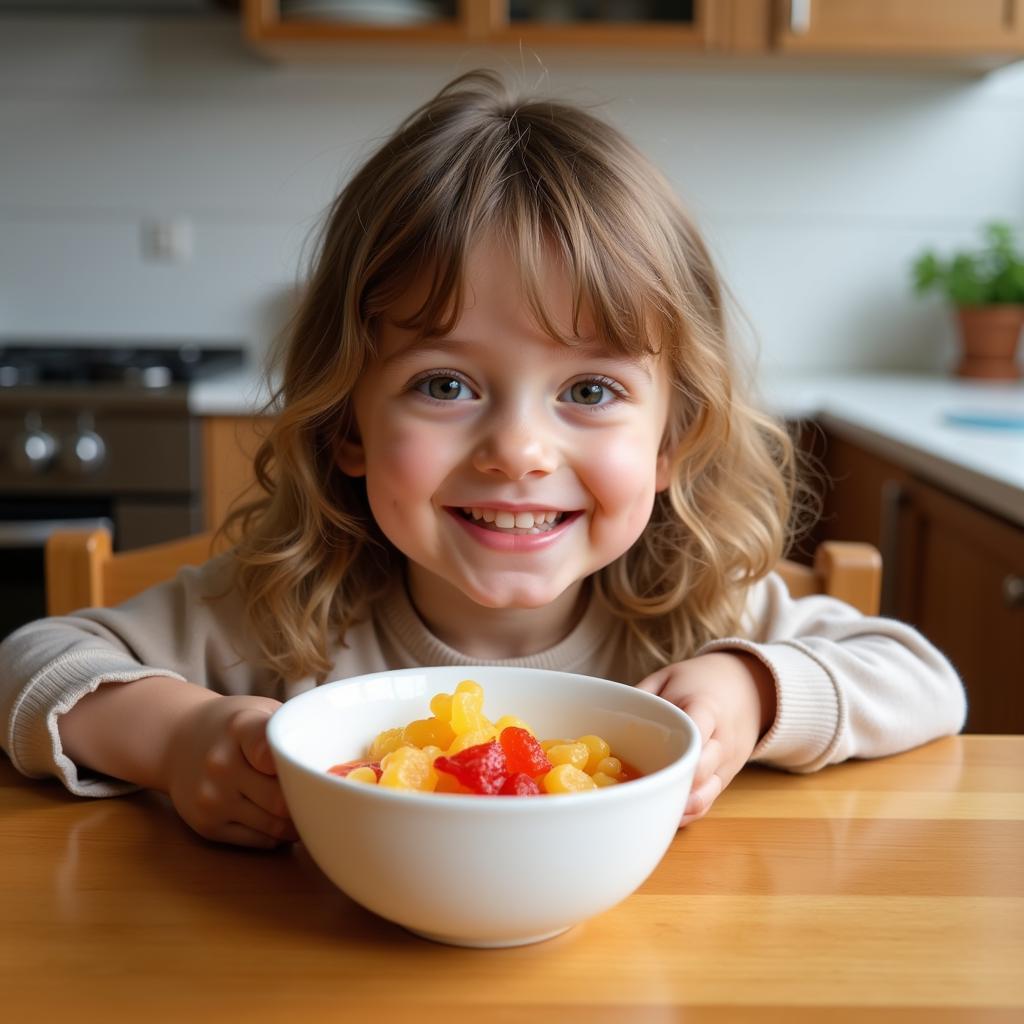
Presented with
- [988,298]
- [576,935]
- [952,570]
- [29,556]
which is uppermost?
[988,298]

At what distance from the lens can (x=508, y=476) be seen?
0.83 meters

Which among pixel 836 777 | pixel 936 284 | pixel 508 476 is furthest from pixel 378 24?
pixel 836 777

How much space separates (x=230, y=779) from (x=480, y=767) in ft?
0.58

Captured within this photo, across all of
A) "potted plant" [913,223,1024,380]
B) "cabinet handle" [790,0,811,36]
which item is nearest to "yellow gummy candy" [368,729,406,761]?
"cabinet handle" [790,0,811,36]

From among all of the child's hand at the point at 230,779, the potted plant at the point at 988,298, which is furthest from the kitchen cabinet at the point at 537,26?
the child's hand at the point at 230,779

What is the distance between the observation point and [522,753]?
588 mm

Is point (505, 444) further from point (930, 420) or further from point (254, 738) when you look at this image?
point (930, 420)

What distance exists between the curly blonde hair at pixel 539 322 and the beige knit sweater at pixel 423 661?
0.09 feet

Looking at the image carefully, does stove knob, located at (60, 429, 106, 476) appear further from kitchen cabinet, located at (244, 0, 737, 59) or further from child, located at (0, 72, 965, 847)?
child, located at (0, 72, 965, 847)

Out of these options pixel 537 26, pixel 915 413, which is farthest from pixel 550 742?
pixel 537 26

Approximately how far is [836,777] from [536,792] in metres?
0.30

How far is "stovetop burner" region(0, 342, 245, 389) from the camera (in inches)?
85.1

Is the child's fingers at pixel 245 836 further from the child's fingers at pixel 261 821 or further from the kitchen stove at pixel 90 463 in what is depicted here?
the kitchen stove at pixel 90 463

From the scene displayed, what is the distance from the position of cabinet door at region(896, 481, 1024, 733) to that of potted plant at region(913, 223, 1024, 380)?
0.87m
